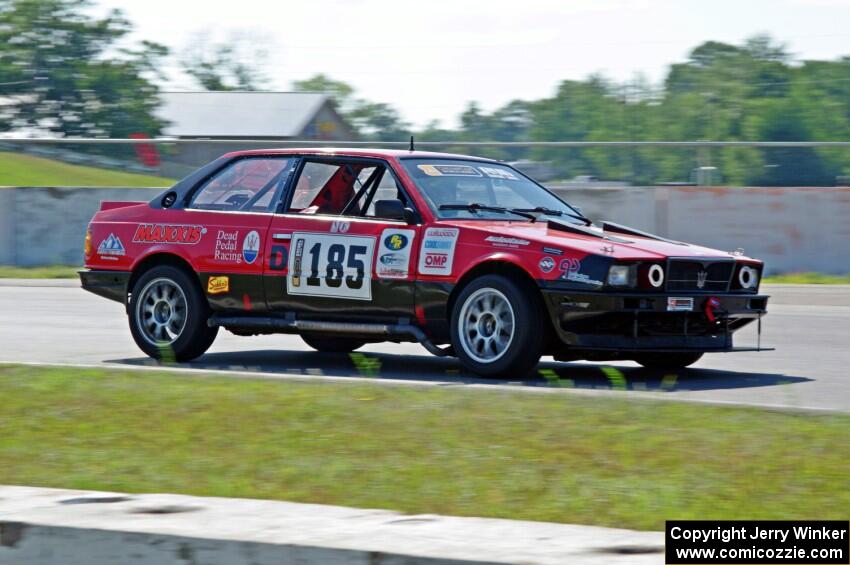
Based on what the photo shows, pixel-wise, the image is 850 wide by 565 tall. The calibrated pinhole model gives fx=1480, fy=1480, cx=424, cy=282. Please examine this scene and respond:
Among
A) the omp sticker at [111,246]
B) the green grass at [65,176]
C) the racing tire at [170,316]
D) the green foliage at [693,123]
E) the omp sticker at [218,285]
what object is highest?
the green foliage at [693,123]

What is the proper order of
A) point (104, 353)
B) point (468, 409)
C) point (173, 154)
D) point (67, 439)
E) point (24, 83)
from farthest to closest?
point (24, 83) → point (173, 154) → point (104, 353) → point (468, 409) → point (67, 439)

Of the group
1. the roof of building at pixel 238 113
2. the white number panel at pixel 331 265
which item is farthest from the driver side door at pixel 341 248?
the roof of building at pixel 238 113

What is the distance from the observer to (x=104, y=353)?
1120 centimetres

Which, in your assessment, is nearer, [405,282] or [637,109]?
[405,282]

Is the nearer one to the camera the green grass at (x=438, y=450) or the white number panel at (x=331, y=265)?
the green grass at (x=438, y=450)

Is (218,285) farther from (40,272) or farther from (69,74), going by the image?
(69,74)

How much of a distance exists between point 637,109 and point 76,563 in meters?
17.2

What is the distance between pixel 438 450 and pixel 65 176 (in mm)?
16785

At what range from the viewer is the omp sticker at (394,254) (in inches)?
384

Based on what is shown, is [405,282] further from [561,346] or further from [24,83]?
[24,83]

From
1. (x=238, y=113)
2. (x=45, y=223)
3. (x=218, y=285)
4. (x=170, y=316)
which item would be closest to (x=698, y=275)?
(x=218, y=285)

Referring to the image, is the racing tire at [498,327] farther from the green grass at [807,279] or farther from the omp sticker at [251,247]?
the green grass at [807,279]

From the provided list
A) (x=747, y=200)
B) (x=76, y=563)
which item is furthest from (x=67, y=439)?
(x=747, y=200)
